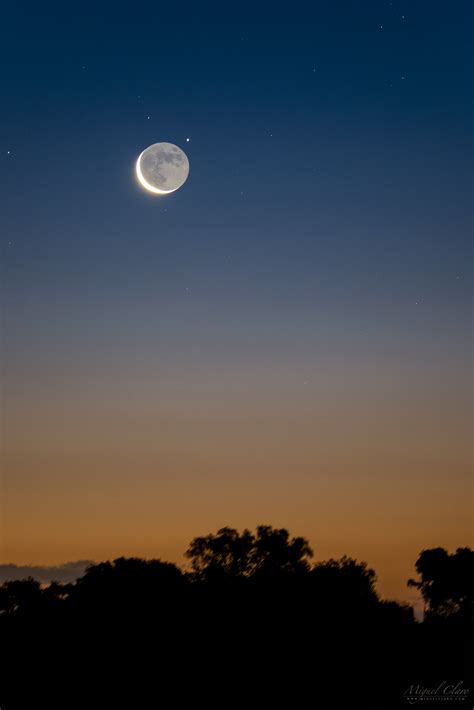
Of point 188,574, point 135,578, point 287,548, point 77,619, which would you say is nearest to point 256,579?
point 135,578

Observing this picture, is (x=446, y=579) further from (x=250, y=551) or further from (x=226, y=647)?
(x=226, y=647)

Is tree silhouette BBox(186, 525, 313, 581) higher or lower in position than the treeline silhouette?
higher

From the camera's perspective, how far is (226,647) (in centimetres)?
4759

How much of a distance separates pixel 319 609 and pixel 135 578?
17577mm

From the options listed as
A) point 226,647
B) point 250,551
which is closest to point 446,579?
point 250,551

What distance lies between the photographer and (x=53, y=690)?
43.7 metres

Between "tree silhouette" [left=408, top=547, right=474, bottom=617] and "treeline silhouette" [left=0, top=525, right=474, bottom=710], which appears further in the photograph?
"tree silhouette" [left=408, top=547, right=474, bottom=617]

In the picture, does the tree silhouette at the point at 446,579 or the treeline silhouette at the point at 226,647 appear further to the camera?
the tree silhouette at the point at 446,579

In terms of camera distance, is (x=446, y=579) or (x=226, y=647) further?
(x=446, y=579)

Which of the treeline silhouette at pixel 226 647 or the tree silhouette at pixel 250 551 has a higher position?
the tree silhouette at pixel 250 551

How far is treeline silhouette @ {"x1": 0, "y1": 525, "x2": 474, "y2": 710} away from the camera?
1711 inches

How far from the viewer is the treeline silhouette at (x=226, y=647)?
143 feet

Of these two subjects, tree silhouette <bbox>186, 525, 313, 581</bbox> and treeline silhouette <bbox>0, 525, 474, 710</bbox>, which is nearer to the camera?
treeline silhouette <bbox>0, 525, 474, 710</bbox>

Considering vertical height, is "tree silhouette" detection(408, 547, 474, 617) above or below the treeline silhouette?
above
